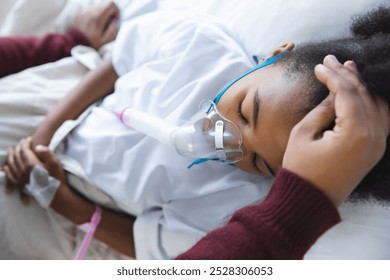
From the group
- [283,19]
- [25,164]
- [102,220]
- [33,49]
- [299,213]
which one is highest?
[283,19]

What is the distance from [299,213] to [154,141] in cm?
51

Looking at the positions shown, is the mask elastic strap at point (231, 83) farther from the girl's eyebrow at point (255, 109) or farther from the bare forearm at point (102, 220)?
the bare forearm at point (102, 220)

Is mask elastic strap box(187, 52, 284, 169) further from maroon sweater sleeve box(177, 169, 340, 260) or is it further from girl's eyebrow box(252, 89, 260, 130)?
maroon sweater sleeve box(177, 169, 340, 260)

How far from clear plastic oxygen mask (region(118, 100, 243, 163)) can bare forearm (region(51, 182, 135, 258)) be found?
0.27 m

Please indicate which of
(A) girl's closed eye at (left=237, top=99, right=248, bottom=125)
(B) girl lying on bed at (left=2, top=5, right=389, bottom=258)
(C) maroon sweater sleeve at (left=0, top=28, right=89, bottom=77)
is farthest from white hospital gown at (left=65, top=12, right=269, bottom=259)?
(C) maroon sweater sleeve at (left=0, top=28, right=89, bottom=77)

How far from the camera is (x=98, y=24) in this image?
1498 mm

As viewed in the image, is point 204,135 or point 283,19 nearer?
point 204,135

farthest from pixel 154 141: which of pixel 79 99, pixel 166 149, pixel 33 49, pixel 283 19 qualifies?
pixel 33 49

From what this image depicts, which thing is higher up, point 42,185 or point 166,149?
point 166,149

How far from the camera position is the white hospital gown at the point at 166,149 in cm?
108

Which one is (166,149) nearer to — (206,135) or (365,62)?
(206,135)

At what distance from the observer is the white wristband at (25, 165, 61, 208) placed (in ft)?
3.81

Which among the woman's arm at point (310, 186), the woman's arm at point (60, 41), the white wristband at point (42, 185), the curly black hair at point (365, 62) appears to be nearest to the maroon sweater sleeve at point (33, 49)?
the woman's arm at point (60, 41)

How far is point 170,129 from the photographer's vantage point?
1053 millimetres
